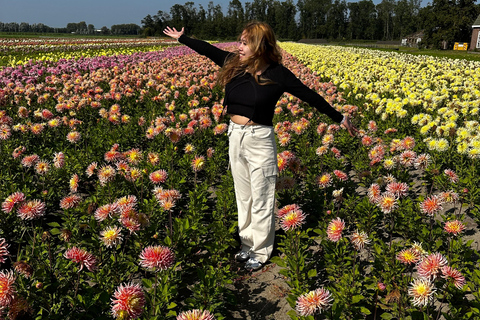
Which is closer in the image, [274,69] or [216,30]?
[274,69]

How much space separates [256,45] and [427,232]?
2.41m

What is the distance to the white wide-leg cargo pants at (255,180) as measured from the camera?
3.16 meters

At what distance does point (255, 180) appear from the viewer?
3.24 m

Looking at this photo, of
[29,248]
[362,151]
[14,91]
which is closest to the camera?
[29,248]

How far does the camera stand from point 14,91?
25.4 ft

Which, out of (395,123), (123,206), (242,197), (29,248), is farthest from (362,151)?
(29,248)

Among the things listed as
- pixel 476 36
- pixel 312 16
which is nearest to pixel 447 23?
pixel 476 36

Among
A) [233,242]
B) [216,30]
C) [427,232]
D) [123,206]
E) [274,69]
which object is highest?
[216,30]

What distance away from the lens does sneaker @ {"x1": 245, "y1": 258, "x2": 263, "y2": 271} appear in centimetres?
350

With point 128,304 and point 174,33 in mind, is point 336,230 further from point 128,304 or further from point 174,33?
point 174,33

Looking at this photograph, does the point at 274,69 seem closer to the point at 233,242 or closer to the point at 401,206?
the point at 233,242

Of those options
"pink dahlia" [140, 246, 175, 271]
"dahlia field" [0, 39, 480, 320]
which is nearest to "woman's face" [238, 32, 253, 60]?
"dahlia field" [0, 39, 480, 320]

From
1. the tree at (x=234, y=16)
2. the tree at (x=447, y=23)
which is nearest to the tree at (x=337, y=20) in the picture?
the tree at (x=234, y=16)

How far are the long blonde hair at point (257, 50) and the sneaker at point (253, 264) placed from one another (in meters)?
1.79
